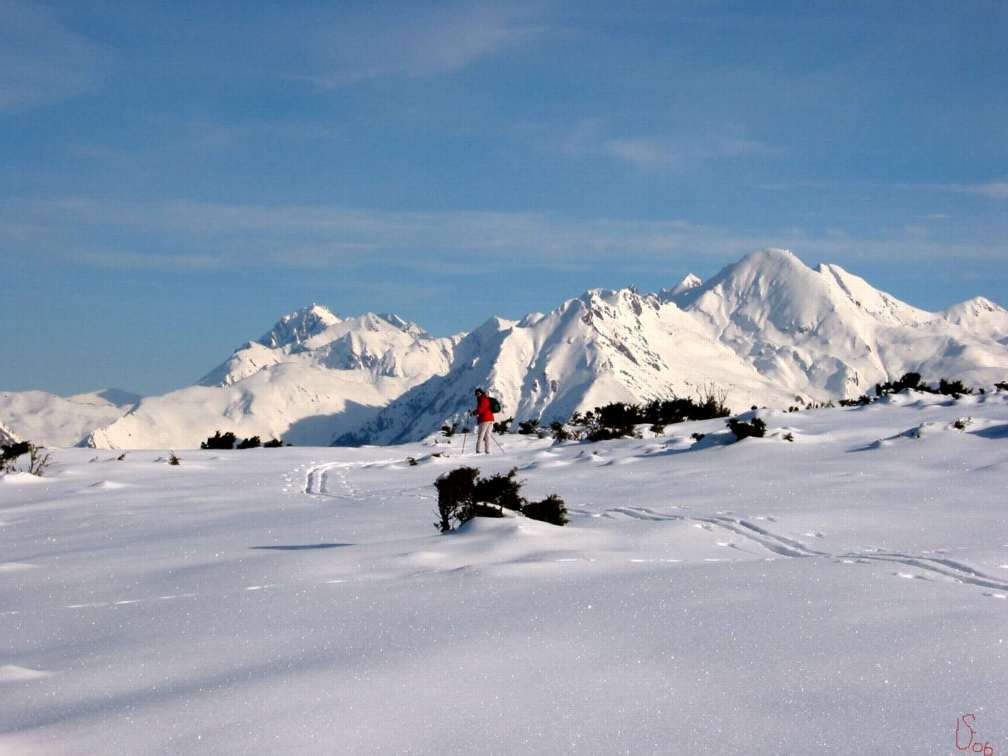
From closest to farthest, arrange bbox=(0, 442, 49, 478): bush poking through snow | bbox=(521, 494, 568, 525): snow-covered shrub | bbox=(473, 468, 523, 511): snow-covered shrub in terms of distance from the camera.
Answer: bbox=(521, 494, 568, 525): snow-covered shrub
bbox=(473, 468, 523, 511): snow-covered shrub
bbox=(0, 442, 49, 478): bush poking through snow

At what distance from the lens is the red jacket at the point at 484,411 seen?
23109mm

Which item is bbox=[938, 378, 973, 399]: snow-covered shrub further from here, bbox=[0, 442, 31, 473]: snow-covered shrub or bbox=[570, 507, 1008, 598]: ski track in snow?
bbox=[0, 442, 31, 473]: snow-covered shrub

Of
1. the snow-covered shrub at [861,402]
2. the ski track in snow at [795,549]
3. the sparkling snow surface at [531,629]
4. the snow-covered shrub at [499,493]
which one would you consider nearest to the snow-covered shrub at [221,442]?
the snow-covered shrub at [861,402]

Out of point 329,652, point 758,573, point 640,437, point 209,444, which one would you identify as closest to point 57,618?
point 329,652

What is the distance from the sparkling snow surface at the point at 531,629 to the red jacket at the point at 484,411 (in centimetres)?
1106

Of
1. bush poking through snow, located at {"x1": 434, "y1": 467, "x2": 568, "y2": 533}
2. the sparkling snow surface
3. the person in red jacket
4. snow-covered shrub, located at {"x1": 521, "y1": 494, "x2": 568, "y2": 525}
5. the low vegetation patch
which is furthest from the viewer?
the low vegetation patch

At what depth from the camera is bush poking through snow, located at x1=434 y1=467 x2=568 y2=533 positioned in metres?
9.71

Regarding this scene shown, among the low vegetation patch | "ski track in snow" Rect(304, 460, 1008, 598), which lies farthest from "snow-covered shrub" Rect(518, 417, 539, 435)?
"ski track in snow" Rect(304, 460, 1008, 598)

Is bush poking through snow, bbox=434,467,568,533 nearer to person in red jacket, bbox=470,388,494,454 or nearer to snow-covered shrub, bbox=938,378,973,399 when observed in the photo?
person in red jacket, bbox=470,388,494,454

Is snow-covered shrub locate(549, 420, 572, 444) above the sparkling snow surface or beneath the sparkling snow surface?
above

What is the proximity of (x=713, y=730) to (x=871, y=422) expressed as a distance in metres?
16.3
